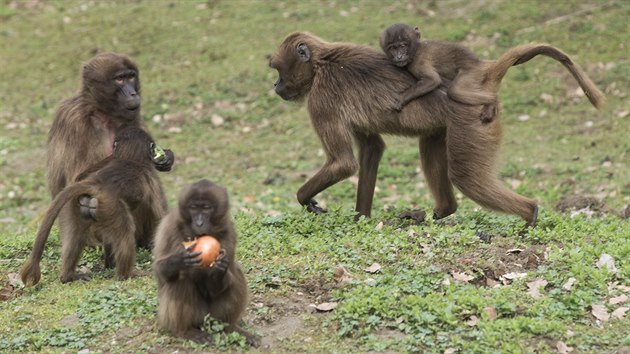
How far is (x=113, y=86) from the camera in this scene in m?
8.03

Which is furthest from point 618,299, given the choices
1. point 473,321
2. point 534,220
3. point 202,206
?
point 202,206

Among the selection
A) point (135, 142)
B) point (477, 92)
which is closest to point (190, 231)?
point (135, 142)

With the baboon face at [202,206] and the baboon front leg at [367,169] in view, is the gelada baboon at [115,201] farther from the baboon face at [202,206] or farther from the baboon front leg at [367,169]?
the baboon front leg at [367,169]

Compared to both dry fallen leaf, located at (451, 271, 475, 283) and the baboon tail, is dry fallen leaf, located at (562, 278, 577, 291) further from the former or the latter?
the baboon tail

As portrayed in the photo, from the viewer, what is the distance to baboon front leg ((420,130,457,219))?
8.83m

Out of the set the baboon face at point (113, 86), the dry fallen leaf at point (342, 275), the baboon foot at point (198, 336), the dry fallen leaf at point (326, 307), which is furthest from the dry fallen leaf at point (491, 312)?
the baboon face at point (113, 86)

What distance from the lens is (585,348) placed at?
5.98m

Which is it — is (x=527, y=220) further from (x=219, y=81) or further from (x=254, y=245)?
(x=219, y=81)

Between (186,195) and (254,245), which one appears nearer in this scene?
(186,195)

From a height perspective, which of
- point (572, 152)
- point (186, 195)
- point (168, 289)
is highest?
point (186, 195)

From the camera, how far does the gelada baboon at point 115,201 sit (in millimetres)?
7305

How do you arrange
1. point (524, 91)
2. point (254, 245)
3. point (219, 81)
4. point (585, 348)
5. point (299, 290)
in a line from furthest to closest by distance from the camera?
point (219, 81) < point (524, 91) < point (254, 245) < point (299, 290) < point (585, 348)

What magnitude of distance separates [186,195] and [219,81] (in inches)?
384

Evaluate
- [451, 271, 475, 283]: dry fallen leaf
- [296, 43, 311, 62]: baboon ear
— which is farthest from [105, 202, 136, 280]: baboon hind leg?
[451, 271, 475, 283]: dry fallen leaf
